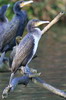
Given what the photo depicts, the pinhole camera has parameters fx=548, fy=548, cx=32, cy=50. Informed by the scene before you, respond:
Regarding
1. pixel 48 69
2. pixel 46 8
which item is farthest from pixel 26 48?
pixel 46 8

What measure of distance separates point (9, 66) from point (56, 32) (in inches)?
634

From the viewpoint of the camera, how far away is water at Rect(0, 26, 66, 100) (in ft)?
37.7

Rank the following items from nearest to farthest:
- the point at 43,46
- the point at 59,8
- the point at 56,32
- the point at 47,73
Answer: the point at 47,73
the point at 43,46
the point at 56,32
the point at 59,8

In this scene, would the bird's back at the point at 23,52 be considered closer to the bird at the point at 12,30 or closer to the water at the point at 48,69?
the bird at the point at 12,30

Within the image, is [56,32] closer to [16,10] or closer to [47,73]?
[47,73]

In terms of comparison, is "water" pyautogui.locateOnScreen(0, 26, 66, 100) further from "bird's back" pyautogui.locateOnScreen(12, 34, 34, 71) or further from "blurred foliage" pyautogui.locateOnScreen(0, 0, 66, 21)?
"blurred foliage" pyautogui.locateOnScreen(0, 0, 66, 21)

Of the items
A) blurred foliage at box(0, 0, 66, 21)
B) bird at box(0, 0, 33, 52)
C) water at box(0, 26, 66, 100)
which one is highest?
blurred foliage at box(0, 0, 66, 21)

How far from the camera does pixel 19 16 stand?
11594 millimetres

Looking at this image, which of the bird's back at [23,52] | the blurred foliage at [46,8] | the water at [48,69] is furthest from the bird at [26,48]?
the blurred foliage at [46,8]

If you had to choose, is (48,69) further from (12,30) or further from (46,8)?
(46,8)

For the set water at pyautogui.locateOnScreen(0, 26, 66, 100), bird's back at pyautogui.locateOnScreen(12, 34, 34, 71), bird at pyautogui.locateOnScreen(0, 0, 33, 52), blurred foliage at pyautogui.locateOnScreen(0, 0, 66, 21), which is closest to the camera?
bird's back at pyautogui.locateOnScreen(12, 34, 34, 71)

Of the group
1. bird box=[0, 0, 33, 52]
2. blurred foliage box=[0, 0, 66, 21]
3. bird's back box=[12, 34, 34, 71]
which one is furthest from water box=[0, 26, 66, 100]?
blurred foliage box=[0, 0, 66, 21]

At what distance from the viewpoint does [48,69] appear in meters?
15.1

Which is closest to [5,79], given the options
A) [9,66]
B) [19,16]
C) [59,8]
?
[19,16]
